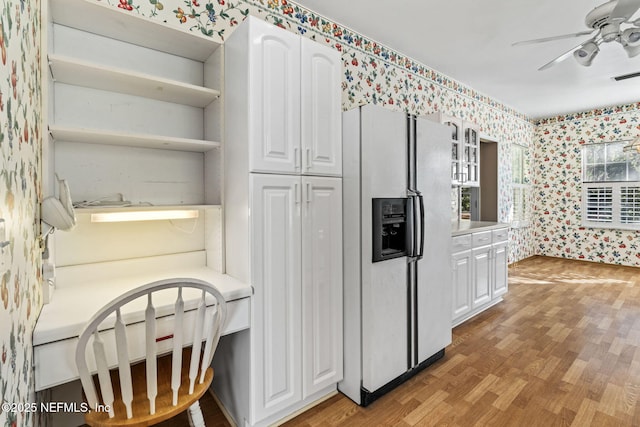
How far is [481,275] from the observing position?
327 centimetres

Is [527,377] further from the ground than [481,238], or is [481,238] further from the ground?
[481,238]

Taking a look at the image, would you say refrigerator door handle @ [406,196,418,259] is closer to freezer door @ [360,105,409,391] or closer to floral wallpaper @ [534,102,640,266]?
freezer door @ [360,105,409,391]

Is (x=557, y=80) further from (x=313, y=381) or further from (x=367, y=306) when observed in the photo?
(x=313, y=381)

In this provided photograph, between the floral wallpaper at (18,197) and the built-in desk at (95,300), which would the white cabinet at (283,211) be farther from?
the floral wallpaper at (18,197)

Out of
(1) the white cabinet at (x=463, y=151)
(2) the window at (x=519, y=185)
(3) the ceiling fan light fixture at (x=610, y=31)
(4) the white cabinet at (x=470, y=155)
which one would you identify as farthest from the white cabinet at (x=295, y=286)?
(2) the window at (x=519, y=185)

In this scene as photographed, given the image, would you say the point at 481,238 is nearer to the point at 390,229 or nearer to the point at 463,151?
the point at 463,151

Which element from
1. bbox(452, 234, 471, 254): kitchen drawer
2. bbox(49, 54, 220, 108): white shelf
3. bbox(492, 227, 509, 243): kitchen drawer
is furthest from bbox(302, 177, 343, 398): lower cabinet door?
bbox(492, 227, 509, 243): kitchen drawer

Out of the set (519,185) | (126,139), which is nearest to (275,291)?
(126,139)

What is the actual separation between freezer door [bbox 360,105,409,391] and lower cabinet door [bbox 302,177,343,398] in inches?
6.2

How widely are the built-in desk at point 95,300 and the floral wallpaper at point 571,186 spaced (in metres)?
6.46

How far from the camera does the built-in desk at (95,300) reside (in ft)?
3.70

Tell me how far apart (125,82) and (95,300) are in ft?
3.51

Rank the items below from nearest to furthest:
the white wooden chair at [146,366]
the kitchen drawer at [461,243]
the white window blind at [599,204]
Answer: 1. the white wooden chair at [146,366]
2. the kitchen drawer at [461,243]
3. the white window blind at [599,204]

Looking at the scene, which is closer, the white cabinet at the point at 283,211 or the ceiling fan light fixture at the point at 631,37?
the white cabinet at the point at 283,211
